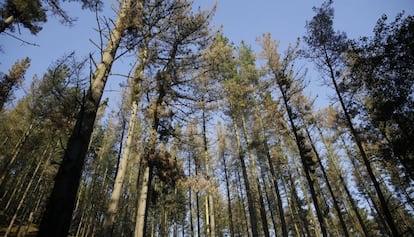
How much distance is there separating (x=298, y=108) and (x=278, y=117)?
3.25 meters

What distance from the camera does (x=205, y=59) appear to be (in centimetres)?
946

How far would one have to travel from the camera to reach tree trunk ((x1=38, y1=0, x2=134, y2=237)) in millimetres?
2031

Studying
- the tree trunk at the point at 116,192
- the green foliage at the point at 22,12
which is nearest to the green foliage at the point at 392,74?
the tree trunk at the point at 116,192

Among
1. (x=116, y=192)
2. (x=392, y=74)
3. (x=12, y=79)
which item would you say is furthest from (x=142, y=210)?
(x=12, y=79)

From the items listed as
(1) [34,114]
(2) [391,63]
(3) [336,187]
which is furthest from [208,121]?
(3) [336,187]

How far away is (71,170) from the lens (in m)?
2.36

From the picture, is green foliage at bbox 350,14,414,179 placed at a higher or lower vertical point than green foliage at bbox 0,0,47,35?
lower

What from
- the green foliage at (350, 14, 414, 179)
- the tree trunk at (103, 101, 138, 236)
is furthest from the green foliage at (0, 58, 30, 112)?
the green foliage at (350, 14, 414, 179)

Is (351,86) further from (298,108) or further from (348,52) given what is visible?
(298,108)

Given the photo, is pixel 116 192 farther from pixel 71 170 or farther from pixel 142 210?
pixel 71 170

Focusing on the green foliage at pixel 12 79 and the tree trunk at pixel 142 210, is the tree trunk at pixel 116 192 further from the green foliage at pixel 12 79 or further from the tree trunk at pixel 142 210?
the green foliage at pixel 12 79

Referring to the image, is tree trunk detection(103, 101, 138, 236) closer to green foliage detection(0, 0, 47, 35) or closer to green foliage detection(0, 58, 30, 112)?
green foliage detection(0, 0, 47, 35)

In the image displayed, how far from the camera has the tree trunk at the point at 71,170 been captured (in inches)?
80.0

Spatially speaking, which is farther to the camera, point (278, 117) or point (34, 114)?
point (34, 114)
